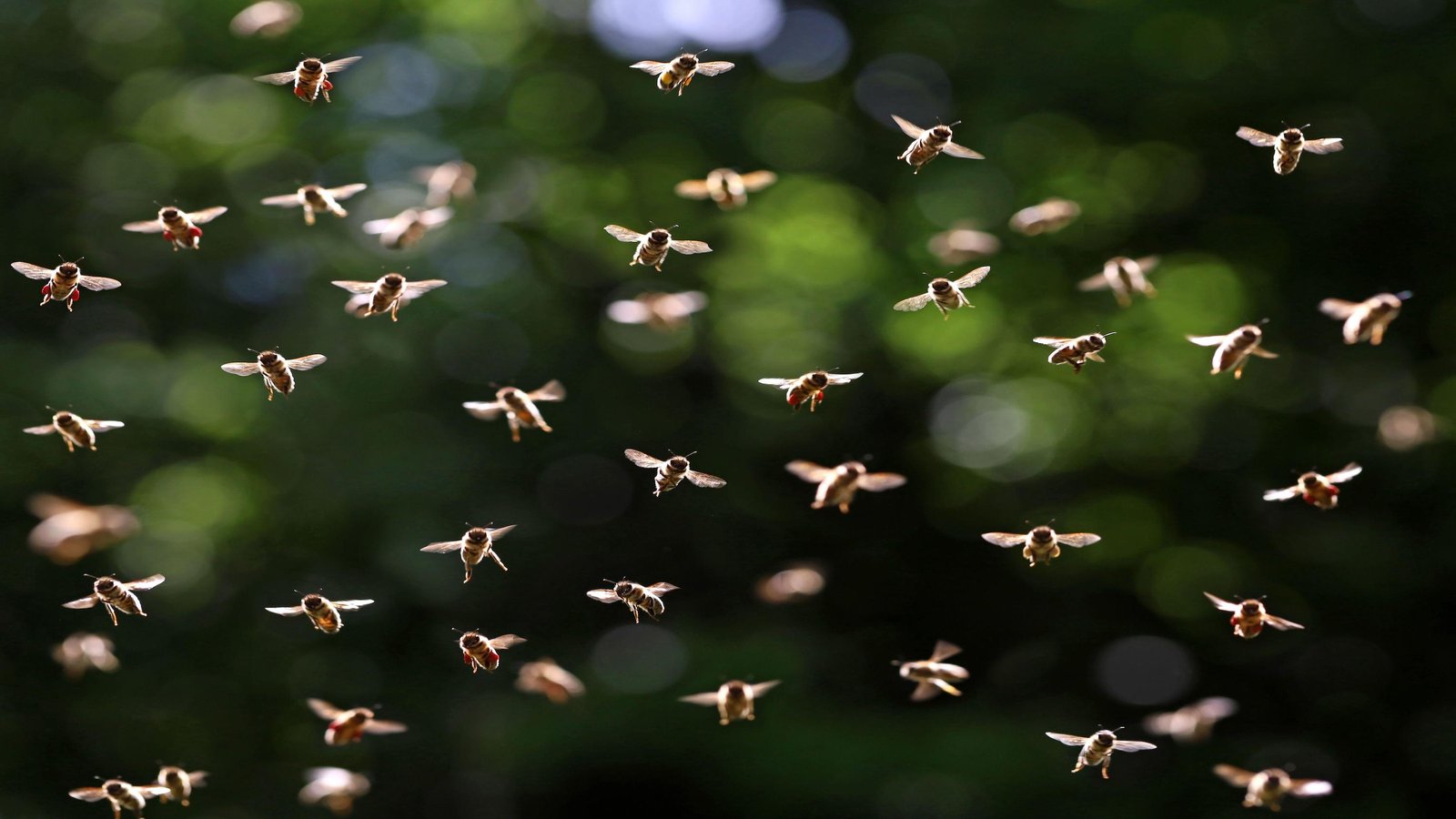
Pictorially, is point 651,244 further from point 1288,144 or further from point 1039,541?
point 1288,144

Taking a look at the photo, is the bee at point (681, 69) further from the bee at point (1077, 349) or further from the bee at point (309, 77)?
the bee at point (1077, 349)

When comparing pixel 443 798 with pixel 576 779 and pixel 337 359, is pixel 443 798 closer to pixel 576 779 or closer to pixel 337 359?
pixel 576 779

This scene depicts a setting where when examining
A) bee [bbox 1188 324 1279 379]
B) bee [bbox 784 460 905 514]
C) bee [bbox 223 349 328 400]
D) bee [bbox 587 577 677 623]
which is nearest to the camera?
bee [bbox 1188 324 1279 379]

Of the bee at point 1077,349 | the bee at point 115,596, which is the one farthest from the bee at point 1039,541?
the bee at point 115,596

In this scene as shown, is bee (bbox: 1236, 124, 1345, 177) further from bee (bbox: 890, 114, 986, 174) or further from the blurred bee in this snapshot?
the blurred bee

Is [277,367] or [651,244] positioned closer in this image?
[277,367]

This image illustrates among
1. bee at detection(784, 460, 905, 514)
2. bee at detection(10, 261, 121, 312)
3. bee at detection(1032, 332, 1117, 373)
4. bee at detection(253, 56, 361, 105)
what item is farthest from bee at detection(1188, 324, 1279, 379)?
bee at detection(10, 261, 121, 312)

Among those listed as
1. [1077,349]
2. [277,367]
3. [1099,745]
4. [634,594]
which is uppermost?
[1077,349]

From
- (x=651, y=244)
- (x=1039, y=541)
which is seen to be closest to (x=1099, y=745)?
(x=1039, y=541)

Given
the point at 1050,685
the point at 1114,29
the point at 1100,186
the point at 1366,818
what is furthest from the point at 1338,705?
the point at 1114,29

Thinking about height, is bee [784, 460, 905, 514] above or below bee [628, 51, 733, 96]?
below

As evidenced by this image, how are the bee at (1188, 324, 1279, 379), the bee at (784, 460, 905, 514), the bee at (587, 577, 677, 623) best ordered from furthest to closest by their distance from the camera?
1. the bee at (784, 460, 905, 514)
2. the bee at (587, 577, 677, 623)
3. the bee at (1188, 324, 1279, 379)
